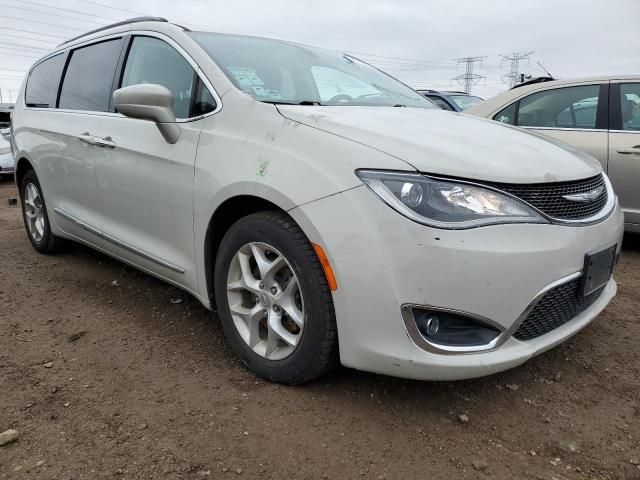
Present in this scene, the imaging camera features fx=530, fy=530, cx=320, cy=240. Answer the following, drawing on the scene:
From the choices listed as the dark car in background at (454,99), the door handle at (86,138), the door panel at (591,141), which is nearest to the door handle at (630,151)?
the door panel at (591,141)

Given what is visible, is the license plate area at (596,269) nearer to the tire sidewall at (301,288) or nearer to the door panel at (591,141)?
the tire sidewall at (301,288)

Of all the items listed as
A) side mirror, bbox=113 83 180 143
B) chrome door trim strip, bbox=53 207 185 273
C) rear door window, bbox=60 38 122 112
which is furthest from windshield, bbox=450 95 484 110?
side mirror, bbox=113 83 180 143

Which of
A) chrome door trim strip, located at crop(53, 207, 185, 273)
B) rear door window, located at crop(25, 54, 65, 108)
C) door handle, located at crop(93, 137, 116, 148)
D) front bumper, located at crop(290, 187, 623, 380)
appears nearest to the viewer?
front bumper, located at crop(290, 187, 623, 380)

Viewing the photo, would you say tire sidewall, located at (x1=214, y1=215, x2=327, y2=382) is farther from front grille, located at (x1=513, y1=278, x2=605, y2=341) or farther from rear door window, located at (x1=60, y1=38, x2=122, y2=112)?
rear door window, located at (x1=60, y1=38, x2=122, y2=112)

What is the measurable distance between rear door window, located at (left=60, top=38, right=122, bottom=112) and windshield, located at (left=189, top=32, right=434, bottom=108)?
799 millimetres

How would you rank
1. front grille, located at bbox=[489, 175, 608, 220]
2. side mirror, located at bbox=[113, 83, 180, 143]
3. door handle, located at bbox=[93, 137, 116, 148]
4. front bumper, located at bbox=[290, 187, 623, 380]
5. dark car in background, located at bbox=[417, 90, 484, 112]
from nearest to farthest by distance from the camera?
1. front bumper, located at bbox=[290, 187, 623, 380]
2. front grille, located at bbox=[489, 175, 608, 220]
3. side mirror, located at bbox=[113, 83, 180, 143]
4. door handle, located at bbox=[93, 137, 116, 148]
5. dark car in background, located at bbox=[417, 90, 484, 112]

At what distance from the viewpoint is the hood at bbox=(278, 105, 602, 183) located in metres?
1.88

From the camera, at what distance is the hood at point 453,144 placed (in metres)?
1.88

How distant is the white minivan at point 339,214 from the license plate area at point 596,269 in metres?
0.01

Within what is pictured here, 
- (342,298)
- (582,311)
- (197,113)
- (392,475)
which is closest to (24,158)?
(197,113)

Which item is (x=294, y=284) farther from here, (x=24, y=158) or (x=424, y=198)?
(x=24, y=158)

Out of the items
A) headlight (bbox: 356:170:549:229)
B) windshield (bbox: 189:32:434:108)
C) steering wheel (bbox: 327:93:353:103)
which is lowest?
headlight (bbox: 356:170:549:229)

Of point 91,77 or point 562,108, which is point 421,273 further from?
point 562,108

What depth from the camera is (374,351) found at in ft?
6.29
